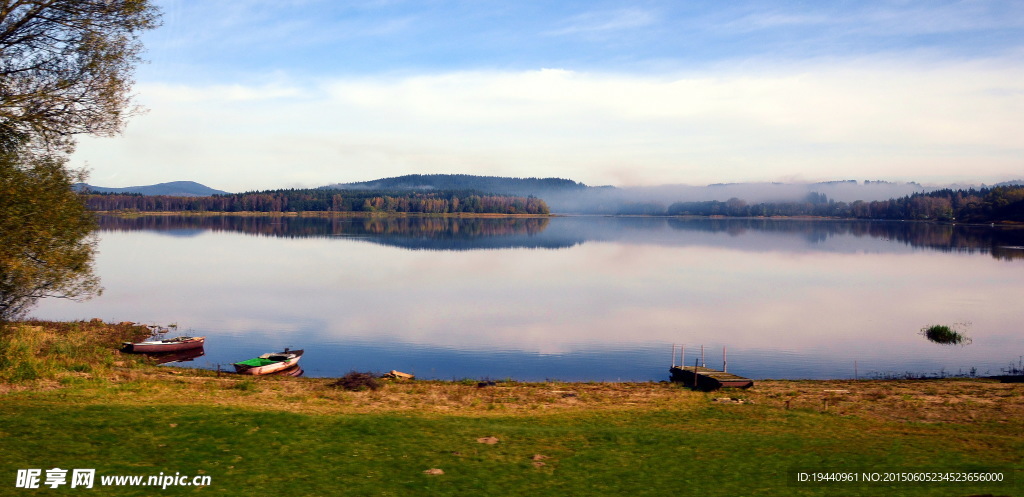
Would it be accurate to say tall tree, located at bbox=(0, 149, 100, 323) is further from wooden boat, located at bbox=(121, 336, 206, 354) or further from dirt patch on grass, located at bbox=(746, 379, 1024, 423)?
dirt patch on grass, located at bbox=(746, 379, 1024, 423)

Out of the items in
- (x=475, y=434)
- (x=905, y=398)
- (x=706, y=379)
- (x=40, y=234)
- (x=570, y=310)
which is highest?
(x=40, y=234)

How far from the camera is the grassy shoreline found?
15023mm

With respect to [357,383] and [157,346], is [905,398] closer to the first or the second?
[357,383]

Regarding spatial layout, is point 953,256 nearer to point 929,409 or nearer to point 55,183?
point 929,409

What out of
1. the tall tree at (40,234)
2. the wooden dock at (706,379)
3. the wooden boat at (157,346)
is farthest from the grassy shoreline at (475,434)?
the wooden boat at (157,346)

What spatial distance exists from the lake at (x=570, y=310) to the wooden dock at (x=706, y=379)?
2.18 metres

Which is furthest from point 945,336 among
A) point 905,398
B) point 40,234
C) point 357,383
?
point 40,234

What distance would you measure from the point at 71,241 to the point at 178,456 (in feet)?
46.2

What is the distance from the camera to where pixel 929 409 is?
26297 mm

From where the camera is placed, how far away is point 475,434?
1969cm

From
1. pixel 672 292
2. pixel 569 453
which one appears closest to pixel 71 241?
pixel 569 453

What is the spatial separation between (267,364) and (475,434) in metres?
Result: 20.8

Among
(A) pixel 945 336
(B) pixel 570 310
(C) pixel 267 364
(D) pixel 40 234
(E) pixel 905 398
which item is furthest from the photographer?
(B) pixel 570 310

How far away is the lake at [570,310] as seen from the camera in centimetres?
4256
